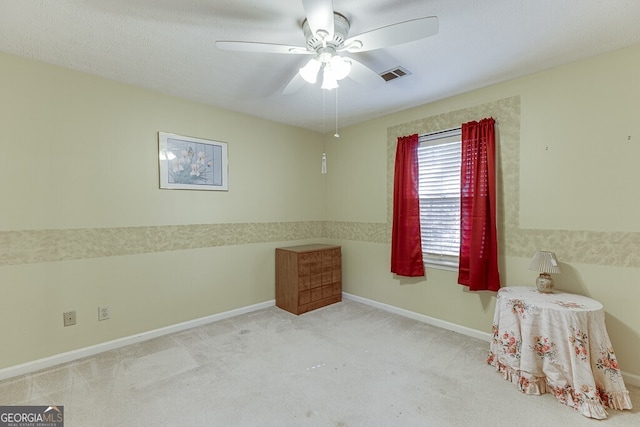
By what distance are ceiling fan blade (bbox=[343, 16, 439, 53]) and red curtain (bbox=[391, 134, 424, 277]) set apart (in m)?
1.77

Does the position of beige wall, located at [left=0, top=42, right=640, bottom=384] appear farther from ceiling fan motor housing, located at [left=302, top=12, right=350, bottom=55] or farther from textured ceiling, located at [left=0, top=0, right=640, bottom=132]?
ceiling fan motor housing, located at [left=302, top=12, right=350, bottom=55]

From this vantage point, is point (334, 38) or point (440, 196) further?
point (440, 196)

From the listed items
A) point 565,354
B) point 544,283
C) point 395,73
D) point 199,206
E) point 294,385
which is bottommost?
point 294,385

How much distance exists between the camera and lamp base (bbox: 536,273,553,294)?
2.24m

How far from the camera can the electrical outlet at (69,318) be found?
2.42 meters

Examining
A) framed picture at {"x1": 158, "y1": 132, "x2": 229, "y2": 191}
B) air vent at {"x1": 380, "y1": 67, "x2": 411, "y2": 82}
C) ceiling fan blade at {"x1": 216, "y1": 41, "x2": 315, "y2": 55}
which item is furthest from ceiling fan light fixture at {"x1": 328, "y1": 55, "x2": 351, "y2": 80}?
framed picture at {"x1": 158, "y1": 132, "x2": 229, "y2": 191}

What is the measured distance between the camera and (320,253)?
3.74m

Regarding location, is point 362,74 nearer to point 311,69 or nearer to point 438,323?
point 311,69

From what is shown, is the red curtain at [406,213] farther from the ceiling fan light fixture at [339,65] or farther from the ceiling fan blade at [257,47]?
the ceiling fan blade at [257,47]

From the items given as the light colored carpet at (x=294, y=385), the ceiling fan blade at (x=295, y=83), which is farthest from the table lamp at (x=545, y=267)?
the ceiling fan blade at (x=295, y=83)

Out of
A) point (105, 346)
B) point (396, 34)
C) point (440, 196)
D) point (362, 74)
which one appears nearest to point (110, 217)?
point (105, 346)

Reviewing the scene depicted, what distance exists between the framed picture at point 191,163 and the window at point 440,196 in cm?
228

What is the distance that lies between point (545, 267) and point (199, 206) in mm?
3245

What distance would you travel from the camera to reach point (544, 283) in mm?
2258
